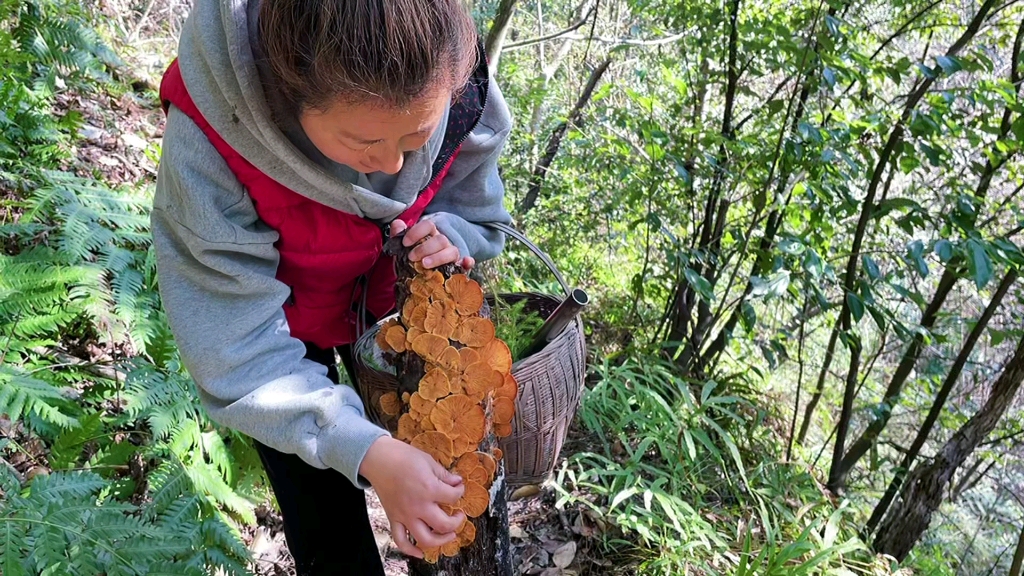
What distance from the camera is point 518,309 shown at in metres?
1.69

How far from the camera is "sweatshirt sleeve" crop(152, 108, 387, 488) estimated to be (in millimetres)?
1196

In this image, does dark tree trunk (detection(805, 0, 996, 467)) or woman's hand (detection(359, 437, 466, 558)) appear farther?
dark tree trunk (detection(805, 0, 996, 467))

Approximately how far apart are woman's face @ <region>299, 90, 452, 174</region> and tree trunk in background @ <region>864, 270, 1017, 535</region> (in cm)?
263

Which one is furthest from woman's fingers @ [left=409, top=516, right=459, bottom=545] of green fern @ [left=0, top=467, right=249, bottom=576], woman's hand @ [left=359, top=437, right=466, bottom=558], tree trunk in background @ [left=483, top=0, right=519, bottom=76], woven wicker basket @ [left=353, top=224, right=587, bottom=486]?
tree trunk in background @ [left=483, top=0, right=519, bottom=76]

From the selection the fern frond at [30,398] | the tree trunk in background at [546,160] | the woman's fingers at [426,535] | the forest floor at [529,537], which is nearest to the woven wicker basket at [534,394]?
the woman's fingers at [426,535]

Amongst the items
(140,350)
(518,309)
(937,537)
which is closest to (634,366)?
(518,309)

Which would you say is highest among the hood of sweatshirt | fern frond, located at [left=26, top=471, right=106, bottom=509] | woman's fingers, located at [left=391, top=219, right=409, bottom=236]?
the hood of sweatshirt

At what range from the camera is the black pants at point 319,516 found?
1.65 meters

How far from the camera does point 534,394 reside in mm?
1354

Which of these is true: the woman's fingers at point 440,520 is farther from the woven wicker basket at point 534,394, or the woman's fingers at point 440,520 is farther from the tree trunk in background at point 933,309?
the tree trunk in background at point 933,309

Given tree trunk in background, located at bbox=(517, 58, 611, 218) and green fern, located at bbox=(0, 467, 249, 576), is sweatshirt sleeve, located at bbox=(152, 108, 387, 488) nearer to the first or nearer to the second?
green fern, located at bbox=(0, 467, 249, 576)

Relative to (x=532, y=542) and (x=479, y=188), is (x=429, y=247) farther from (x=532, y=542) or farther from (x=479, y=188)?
(x=532, y=542)

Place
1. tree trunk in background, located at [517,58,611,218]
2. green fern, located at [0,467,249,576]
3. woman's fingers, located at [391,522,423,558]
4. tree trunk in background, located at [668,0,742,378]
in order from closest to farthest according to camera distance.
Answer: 1. woman's fingers, located at [391,522,423,558]
2. green fern, located at [0,467,249,576]
3. tree trunk in background, located at [668,0,742,378]
4. tree trunk in background, located at [517,58,611,218]

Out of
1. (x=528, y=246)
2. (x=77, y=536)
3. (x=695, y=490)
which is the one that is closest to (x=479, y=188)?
(x=528, y=246)
